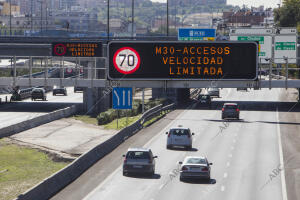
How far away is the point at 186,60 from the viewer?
46.3 ft

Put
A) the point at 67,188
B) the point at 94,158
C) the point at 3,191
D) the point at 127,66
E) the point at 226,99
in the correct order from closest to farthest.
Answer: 1. the point at 127,66
2. the point at 67,188
3. the point at 3,191
4. the point at 94,158
5. the point at 226,99

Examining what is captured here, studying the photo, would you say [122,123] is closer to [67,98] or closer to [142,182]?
[142,182]

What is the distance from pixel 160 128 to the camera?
60469mm

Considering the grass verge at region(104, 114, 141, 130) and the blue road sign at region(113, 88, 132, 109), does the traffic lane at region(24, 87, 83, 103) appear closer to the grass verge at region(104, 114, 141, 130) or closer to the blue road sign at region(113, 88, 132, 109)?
the grass verge at region(104, 114, 141, 130)

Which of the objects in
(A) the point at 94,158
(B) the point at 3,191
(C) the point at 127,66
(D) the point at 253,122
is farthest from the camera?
(D) the point at 253,122

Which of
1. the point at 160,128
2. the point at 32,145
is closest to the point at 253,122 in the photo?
the point at 160,128

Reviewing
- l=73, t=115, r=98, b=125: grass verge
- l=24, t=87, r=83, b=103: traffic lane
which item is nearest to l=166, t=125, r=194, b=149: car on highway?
l=73, t=115, r=98, b=125: grass verge

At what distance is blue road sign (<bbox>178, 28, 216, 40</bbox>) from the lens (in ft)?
275

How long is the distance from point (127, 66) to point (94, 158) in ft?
85.7

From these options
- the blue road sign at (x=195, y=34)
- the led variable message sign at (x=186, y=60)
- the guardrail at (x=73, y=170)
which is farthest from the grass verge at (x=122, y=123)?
the led variable message sign at (x=186, y=60)

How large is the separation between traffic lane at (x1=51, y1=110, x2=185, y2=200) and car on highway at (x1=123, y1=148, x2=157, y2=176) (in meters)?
1.39

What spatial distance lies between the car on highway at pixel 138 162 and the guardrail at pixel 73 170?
2.83 meters

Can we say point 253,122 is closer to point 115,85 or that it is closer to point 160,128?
point 160,128

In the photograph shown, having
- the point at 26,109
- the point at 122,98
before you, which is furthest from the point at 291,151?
the point at 26,109
